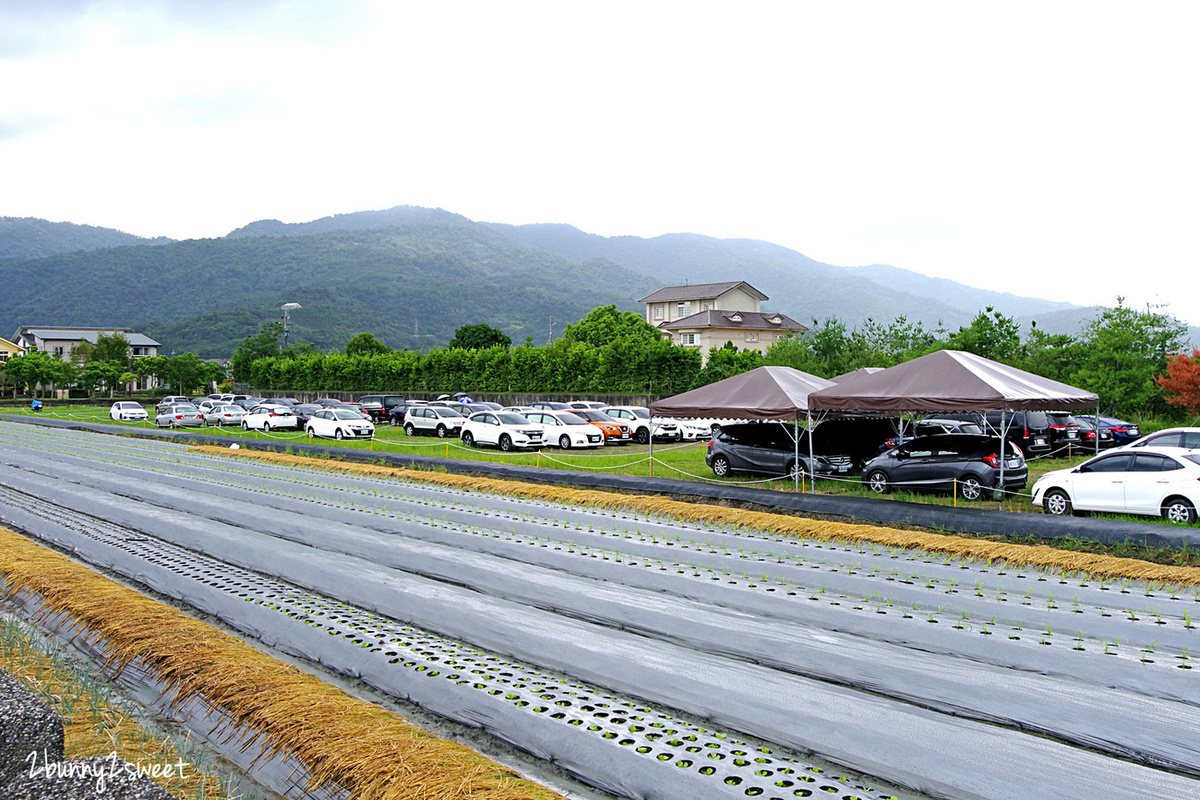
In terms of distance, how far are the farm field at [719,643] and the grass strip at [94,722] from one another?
1.52 m

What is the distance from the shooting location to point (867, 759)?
480cm

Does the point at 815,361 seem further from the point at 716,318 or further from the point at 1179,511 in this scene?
the point at 716,318

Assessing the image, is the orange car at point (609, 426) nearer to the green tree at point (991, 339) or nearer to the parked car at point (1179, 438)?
the green tree at point (991, 339)

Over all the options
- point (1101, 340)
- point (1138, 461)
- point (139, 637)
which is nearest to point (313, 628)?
point (139, 637)

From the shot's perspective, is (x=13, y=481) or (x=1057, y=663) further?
(x=13, y=481)

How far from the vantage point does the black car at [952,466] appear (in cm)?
1539

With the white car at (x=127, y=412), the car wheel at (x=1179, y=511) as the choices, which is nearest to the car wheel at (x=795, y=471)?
the car wheel at (x=1179, y=511)

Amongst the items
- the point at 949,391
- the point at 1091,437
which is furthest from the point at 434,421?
the point at 1091,437

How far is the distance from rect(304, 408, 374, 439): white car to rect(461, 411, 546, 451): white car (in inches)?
217

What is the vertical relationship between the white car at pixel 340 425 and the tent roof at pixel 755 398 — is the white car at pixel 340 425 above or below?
below

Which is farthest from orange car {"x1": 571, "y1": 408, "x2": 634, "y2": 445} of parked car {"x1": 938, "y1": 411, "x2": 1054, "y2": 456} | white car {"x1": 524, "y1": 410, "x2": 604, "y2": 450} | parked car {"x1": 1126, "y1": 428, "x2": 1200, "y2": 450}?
parked car {"x1": 1126, "y1": 428, "x2": 1200, "y2": 450}

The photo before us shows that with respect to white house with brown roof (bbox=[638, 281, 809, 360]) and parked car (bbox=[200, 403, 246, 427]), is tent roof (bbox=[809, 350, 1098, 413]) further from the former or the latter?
white house with brown roof (bbox=[638, 281, 809, 360])

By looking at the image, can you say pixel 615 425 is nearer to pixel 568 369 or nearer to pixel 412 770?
pixel 568 369

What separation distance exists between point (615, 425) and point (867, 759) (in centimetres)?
2670
